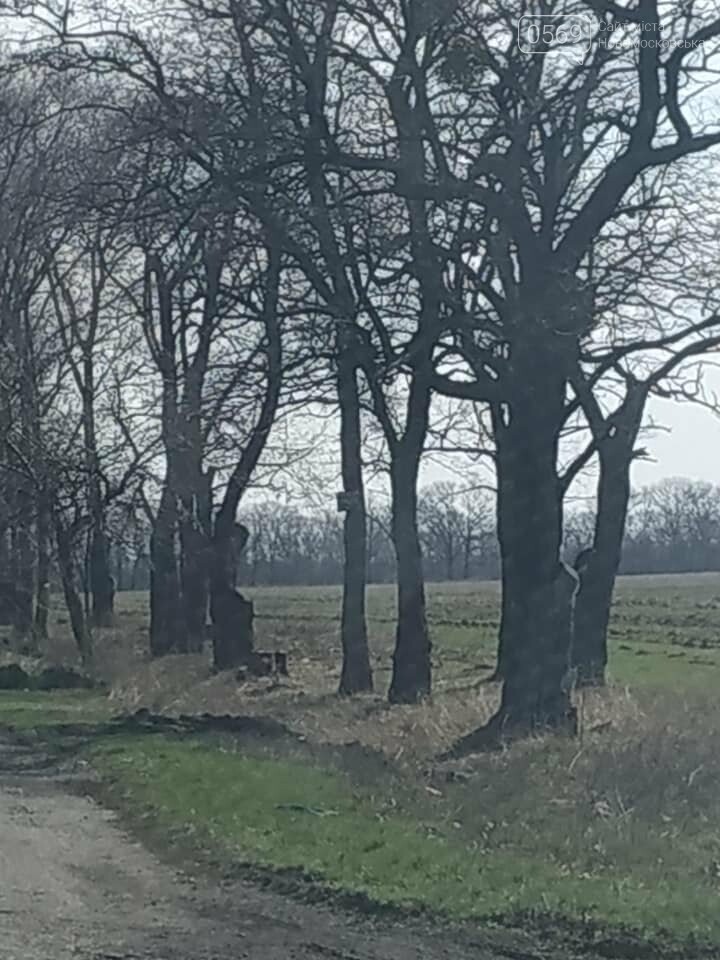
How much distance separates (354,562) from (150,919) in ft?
60.8

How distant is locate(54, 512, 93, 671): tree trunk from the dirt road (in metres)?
23.3

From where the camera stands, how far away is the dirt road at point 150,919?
957cm

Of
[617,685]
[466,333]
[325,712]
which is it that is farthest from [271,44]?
[617,685]

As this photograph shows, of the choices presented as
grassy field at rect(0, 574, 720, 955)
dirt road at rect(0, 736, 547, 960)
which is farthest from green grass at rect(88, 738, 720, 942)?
dirt road at rect(0, 736, 547, 960)

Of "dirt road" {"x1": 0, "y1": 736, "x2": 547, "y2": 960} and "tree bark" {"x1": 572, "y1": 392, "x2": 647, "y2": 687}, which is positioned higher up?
"tree bark" {"x1": 572, "y1": 392, "x2": 647, "y2": 687}

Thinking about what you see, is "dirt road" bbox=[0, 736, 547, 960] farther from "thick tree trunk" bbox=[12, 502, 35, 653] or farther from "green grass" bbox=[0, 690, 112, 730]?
"thick tree trunk" bbox=[12, 502, 35, 653]

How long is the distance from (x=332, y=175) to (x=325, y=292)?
5.59 feet

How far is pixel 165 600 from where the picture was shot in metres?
40.6

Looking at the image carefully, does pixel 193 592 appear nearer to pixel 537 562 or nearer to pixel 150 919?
pixel 537 562

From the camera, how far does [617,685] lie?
91.8 ft

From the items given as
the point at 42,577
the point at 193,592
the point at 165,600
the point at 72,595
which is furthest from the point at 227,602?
the point at 42,577

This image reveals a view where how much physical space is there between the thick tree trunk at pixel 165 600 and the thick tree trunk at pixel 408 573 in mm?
11922

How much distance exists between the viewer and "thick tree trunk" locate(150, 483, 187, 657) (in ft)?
130

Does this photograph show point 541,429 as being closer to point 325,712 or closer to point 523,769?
point 523,769
